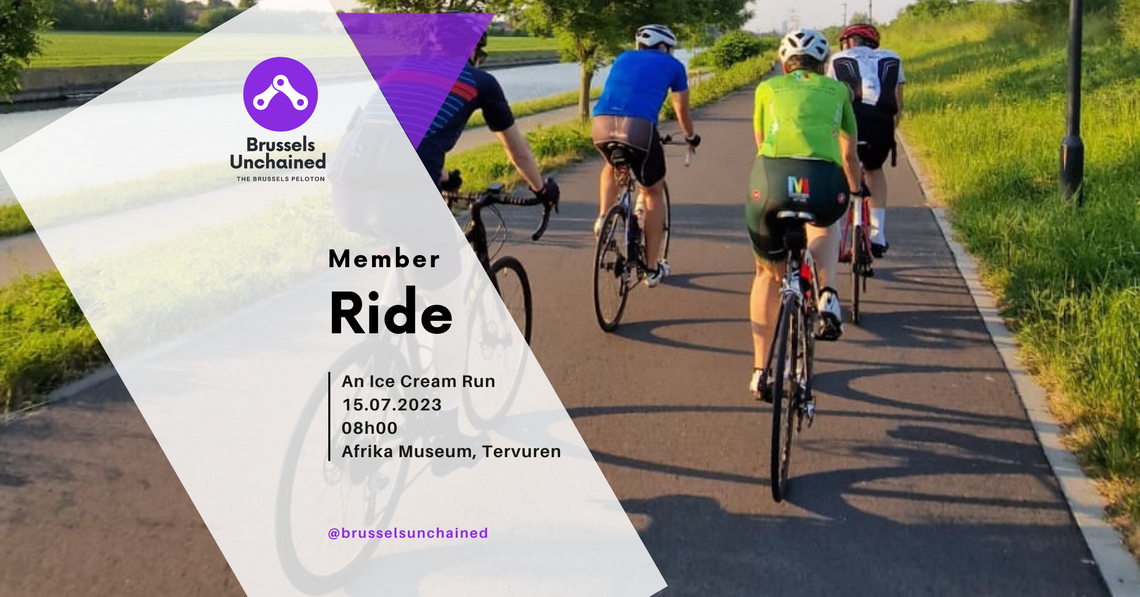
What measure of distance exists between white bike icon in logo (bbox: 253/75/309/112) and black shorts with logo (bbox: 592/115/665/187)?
29.1 feet

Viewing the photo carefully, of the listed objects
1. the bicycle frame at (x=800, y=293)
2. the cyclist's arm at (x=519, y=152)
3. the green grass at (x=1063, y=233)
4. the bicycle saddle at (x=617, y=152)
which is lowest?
the green grass at (x=1063, y=233)

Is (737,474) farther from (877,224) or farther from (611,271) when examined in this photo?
(877,224)

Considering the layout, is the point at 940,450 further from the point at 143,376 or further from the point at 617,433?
the point at 143,376

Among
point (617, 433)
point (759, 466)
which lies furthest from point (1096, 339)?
point (617, 433)

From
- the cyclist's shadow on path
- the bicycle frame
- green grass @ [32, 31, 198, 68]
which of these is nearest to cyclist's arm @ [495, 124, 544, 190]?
the bicycle frame

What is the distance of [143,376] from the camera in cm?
524

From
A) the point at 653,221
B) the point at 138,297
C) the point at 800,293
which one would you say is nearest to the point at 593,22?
the point at 653,221

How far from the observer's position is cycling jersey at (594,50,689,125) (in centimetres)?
602

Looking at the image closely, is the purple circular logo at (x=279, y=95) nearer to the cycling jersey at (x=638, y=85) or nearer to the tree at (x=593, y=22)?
the tree at (x=593, y=22)

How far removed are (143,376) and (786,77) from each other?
11.9 ft

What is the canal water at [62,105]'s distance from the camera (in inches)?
809

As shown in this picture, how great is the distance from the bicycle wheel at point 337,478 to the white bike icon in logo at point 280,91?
36.5 ft

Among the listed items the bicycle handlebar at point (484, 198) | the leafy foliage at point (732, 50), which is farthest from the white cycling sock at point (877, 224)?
the leafy foliage at point (732, 50)

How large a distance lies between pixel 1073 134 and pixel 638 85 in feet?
15.0
